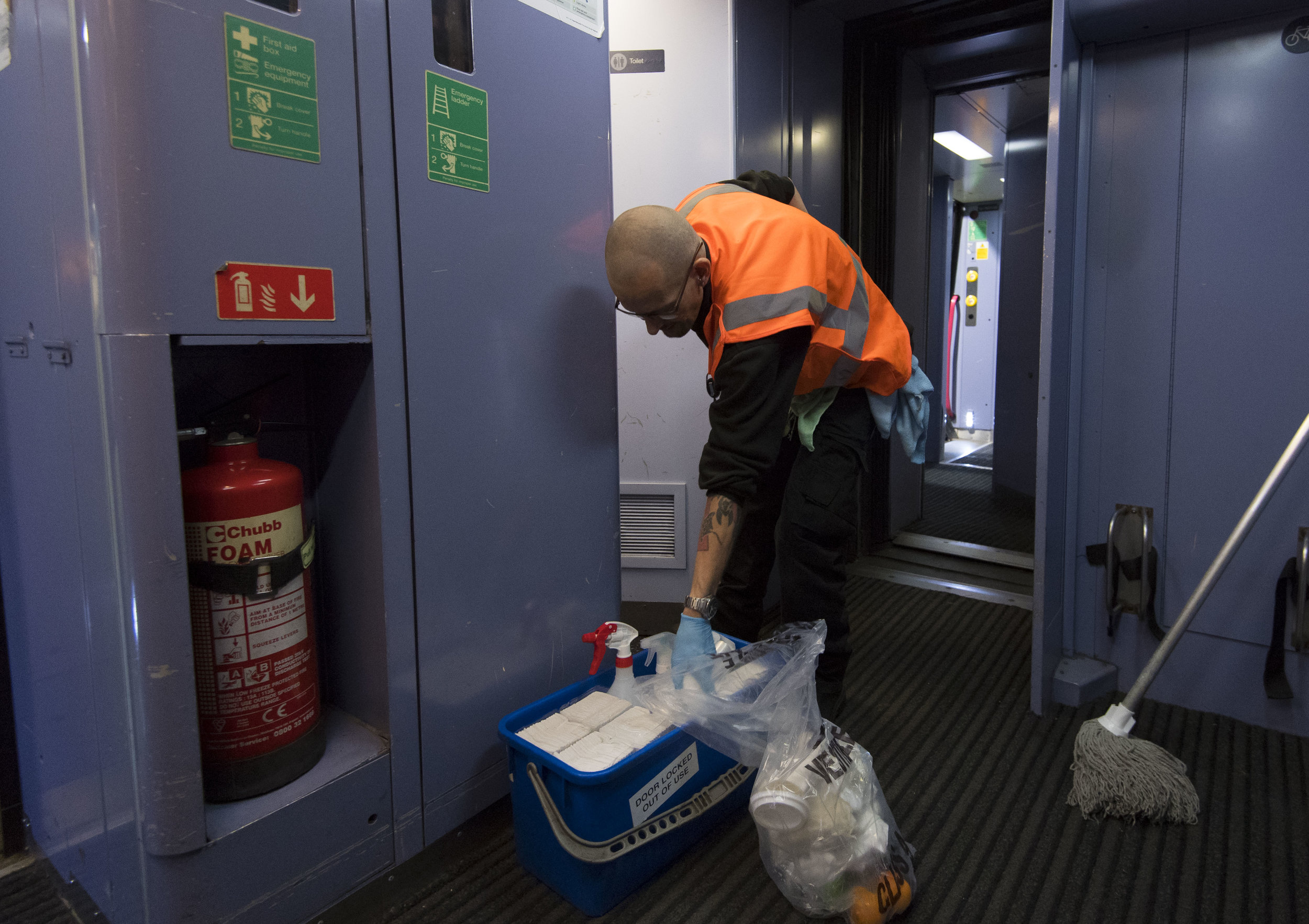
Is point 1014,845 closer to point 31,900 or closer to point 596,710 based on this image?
point 596,710

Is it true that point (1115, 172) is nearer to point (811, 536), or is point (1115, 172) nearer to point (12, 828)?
point (811, 536)

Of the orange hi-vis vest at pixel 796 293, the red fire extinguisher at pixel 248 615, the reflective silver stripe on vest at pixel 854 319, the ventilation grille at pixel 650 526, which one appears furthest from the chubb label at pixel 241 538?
the ventilation grille at pixel 650 526

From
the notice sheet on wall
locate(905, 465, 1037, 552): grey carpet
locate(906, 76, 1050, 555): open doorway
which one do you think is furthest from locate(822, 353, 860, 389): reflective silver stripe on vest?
locate(906, 76, 1050, 555): open doorway

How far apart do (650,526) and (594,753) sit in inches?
55.9

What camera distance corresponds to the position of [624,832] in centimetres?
136

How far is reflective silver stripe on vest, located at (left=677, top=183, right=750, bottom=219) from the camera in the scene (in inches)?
72.1

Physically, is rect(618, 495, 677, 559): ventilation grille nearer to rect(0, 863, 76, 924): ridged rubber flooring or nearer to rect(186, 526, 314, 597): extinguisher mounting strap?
rect(186, 526, 314, 597): extinguisher mounting strap

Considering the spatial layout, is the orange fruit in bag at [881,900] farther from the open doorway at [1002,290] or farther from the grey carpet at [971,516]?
the open doorway at [1002,290]

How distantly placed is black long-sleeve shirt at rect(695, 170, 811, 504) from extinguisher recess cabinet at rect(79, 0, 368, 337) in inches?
26.8

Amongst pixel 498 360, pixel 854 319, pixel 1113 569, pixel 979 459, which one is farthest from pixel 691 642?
pixel 979 459

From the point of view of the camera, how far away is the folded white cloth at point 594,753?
132cm

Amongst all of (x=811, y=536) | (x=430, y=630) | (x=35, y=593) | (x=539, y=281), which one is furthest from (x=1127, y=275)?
(x=35, y=593)

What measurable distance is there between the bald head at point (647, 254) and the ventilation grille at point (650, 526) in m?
1.21

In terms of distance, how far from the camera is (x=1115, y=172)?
6.78ft
